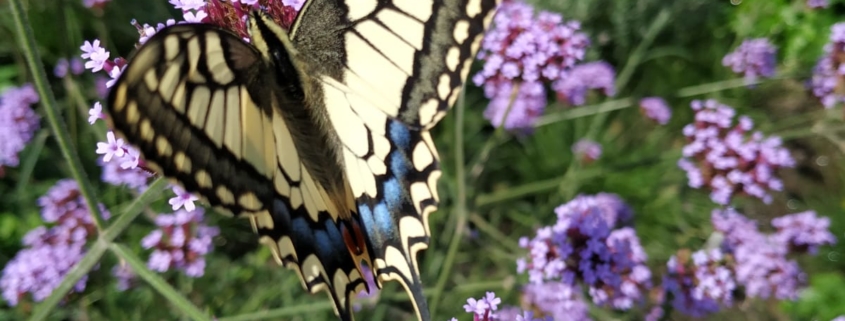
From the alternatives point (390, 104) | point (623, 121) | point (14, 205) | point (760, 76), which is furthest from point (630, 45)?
point (14, 205)

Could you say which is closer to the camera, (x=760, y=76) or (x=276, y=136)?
(x=276, y=136)

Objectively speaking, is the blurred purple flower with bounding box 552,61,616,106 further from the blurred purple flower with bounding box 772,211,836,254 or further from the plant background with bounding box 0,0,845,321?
the blurred purple flower with bounding box 772,211,836,254

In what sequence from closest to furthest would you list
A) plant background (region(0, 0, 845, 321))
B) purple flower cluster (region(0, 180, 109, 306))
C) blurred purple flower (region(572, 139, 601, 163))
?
purple flower cluster (region(0, 180, 109, 306)), plant background (region(0, 0, 845, 321)), blurred purple flower (region(572, 139, 601, 163))

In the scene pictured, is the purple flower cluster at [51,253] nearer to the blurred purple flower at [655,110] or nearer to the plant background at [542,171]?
the plant background at [542,171]

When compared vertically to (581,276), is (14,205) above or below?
below

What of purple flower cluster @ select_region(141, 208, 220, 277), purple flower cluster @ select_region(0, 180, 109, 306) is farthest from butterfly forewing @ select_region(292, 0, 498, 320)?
purple flower cluster @ select_region(0, 180, 109, 306)

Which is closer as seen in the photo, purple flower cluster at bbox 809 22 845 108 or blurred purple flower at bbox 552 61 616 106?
purple flower cluster at bbox 809 22 845 108

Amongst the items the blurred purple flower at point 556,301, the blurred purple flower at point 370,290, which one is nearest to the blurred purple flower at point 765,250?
the blurred purple flower at point 556,301

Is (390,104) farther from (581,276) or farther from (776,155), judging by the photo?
(776,155)

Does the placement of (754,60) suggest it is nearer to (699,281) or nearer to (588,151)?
(588,151)
